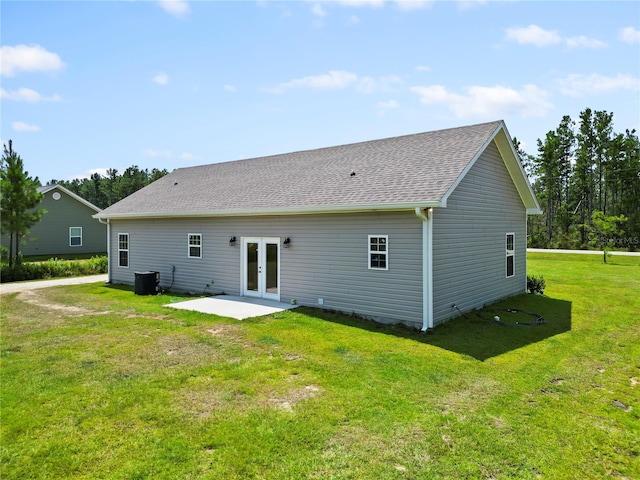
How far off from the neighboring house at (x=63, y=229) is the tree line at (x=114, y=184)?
21.0 m

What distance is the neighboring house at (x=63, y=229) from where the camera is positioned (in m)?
26.3

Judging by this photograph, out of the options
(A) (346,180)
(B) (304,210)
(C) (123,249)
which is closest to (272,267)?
(B) (304,210)

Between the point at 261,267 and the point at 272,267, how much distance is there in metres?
0.44

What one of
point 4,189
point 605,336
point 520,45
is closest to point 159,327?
point 605,336

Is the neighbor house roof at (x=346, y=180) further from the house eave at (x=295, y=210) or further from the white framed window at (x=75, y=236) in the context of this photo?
the white framed window at (x=75, y=236)

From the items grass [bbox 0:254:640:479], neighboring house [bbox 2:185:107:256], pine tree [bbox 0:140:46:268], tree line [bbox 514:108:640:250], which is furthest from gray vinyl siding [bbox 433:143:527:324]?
tree line [bbox 514:108:640:250]

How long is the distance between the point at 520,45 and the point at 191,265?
11.9m

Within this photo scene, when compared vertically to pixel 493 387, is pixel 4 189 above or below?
above

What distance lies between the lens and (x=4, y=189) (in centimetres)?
1902

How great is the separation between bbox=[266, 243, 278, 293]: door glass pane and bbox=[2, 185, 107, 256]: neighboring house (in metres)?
20.8

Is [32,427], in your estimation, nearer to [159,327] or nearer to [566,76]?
[159,327]

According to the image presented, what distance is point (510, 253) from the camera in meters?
12.9

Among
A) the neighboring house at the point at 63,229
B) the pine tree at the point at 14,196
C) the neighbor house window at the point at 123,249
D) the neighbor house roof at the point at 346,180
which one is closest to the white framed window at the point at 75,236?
the neighboring house at the point at 63,229

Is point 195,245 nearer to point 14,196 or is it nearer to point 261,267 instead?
point 261,267
